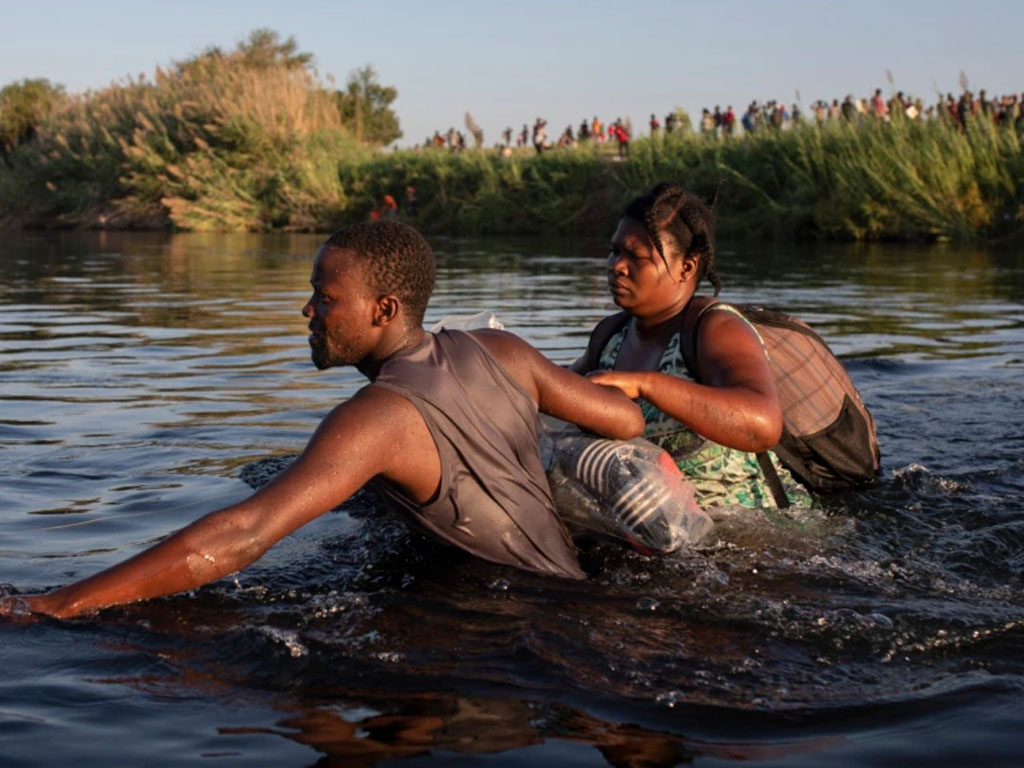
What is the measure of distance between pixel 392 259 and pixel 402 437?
48cm

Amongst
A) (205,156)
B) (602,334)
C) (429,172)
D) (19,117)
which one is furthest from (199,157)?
(602,334)

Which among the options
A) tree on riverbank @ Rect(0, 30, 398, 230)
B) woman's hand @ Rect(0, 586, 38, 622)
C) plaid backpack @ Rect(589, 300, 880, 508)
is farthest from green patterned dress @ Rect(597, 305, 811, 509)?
tree on riverbank @ Rect(0, 30, 398, 230)

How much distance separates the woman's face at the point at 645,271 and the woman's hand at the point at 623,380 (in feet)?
2.47

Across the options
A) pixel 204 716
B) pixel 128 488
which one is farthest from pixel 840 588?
pixel 128 488

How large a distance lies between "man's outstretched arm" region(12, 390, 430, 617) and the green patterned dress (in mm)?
1669

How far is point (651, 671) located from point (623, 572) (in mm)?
846

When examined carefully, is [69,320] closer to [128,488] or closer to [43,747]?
[128,488]

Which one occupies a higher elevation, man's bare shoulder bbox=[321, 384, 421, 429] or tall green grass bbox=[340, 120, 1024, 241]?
tall green grass bbox=[340, 120, 1024, 241]

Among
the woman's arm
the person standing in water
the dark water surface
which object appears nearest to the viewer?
the dark water surface

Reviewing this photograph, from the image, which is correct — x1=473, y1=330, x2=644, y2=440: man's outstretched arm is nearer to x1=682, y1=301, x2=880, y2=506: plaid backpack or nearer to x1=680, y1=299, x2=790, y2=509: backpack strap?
x1=680, y1=299, x2=790, y2=509: backpack strap

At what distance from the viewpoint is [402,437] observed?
11.1 feet

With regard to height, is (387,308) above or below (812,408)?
above

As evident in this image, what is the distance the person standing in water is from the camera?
4328 mm

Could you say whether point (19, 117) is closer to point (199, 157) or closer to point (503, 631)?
point (199, 157)
